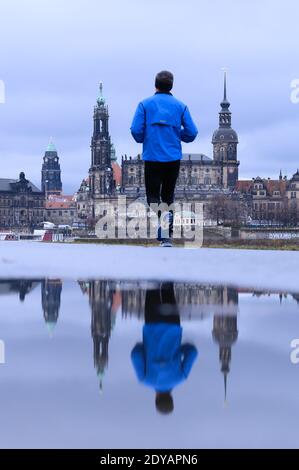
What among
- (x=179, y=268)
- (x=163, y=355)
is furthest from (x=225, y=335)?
(x=179, y=268)

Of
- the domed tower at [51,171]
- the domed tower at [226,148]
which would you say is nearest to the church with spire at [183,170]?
the domed tower at [226,148]

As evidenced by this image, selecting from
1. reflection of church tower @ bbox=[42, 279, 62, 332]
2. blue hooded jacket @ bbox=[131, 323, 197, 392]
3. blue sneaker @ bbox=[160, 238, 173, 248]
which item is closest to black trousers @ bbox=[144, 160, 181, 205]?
blue sneaker @ bbox=[160, 238, 173, 248]

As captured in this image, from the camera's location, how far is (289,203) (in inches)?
4658

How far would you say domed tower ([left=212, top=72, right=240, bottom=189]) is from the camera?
121856 mm

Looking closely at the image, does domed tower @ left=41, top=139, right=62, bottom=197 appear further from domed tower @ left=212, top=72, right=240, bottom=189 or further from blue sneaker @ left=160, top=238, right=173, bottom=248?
blue sneaker @ left=160, top=238, right=173, bottom=248

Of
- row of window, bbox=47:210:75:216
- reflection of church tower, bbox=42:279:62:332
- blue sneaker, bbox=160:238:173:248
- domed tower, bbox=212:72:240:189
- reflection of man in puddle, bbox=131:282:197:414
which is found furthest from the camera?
row of window, bbox=47:210:75:216

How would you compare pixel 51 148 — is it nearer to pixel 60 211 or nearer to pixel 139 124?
pixel 60 211

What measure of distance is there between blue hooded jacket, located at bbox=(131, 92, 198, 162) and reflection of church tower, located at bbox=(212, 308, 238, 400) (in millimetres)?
2436

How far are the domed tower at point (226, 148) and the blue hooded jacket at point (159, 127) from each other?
385 feet

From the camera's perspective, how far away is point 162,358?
194 centimetres

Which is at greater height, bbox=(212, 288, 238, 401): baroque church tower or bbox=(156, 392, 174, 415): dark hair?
bbox=(212, 288, 238, 401): baroque church tower

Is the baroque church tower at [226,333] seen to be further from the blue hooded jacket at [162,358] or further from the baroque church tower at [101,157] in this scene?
the baroque church tower at [101,157]

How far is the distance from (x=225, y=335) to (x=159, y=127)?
2.83 m

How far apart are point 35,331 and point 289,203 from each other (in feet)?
388
